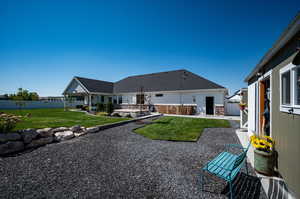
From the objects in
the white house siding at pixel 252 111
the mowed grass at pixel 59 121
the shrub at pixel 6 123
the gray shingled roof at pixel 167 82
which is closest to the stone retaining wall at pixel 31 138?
the shrub at pixel 6 123

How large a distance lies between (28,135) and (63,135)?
120cm

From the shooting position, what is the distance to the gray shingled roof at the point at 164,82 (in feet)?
51.6

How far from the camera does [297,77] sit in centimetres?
223

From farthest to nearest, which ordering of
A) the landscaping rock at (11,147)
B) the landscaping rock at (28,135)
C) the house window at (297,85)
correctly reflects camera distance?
the landscaping rock at (28,135), the landscaping rock at (11,147), the house window at (297,85)

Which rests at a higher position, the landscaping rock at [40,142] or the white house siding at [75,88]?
the white house siding at [75,88]

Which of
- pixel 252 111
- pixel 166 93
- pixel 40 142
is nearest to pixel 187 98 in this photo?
pixel 166 93

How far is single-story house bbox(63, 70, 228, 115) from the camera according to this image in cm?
1457

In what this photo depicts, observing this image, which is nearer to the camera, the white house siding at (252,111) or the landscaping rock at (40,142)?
the landscaping rock at (40,142)

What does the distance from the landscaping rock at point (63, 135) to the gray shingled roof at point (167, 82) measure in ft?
44.0

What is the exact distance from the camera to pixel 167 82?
18625mm

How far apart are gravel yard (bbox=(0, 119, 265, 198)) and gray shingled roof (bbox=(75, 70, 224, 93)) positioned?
483 inches

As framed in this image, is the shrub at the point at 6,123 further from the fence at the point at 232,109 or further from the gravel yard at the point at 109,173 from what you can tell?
the fence at the point at 232,109

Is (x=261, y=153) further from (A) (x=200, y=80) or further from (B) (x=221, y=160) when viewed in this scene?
(A) (x=200, y=80)

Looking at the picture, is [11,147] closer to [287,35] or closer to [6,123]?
[6,123]
